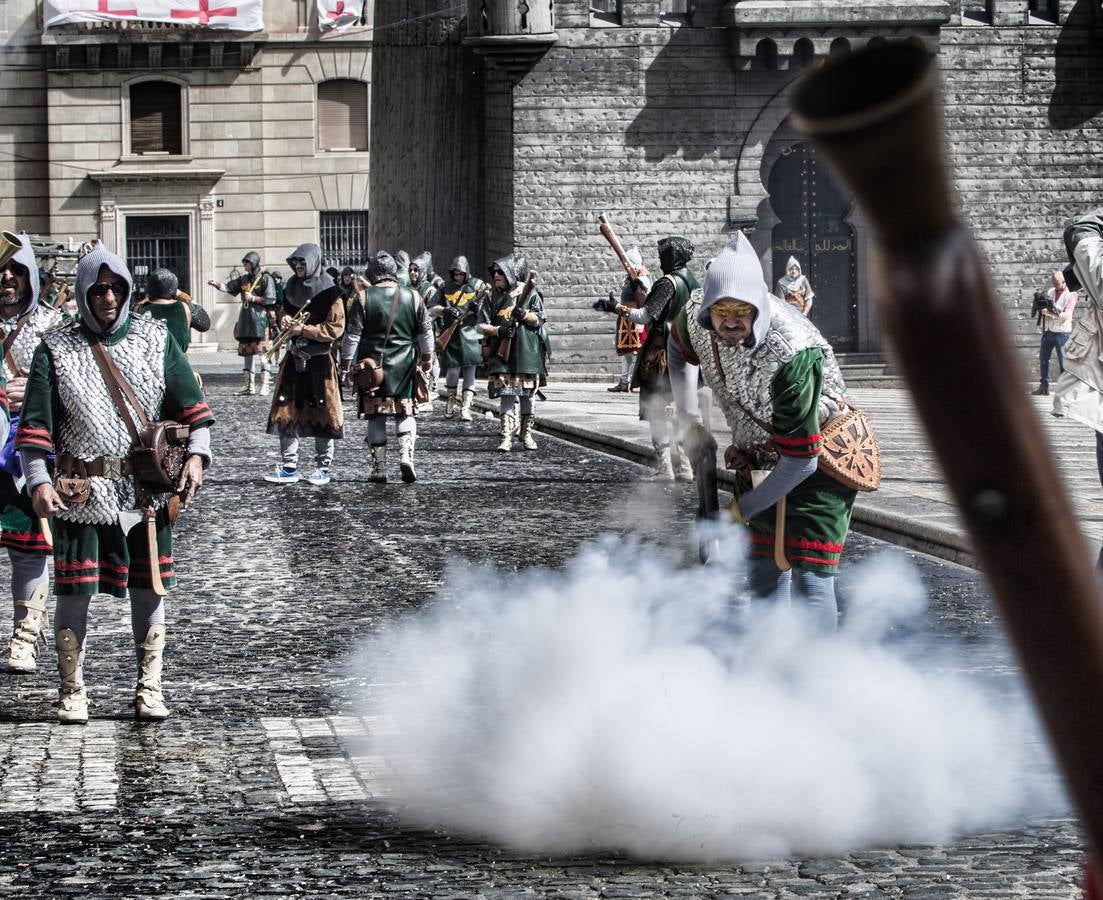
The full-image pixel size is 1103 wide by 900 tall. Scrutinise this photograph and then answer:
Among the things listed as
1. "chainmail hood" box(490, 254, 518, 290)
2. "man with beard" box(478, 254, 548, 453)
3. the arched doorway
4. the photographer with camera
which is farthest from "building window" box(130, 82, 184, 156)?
"man with beard" box(478, 254, 548, 453)

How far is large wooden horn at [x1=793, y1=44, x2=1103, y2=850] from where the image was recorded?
0.72 meters

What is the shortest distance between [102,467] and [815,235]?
26213mm

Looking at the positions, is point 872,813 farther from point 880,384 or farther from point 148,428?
point 880,384

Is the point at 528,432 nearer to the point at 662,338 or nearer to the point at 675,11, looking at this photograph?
the point at 662,338

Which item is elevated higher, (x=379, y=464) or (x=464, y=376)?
(x=464, y=376)

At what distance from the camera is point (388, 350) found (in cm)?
1608

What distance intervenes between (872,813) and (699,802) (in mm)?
488

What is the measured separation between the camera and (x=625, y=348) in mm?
19047

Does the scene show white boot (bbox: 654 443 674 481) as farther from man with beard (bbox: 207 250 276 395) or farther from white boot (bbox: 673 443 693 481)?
man with beard (bbox: 207 250 276 395)

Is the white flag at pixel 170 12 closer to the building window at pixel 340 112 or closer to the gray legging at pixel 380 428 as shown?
the building window at pixel 340 112

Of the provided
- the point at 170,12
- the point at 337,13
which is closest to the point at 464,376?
the point at 337,13

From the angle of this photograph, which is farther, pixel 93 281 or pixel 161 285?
pixel 161 285

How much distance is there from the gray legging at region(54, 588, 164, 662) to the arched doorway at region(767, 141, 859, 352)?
2587 centimetres

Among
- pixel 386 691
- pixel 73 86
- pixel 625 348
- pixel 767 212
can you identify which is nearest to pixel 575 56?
pixel 767 212
